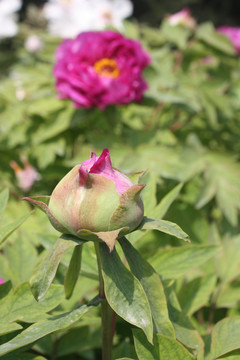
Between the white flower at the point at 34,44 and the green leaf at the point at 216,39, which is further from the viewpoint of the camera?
the white flower at the point at 34,44

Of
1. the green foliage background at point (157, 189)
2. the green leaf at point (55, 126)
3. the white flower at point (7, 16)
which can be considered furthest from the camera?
the white flower at point (7, 16)

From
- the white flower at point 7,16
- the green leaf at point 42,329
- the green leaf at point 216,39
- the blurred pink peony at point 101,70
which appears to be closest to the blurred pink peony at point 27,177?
the blurred pink peony at point 101,70

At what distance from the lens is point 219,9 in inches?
226

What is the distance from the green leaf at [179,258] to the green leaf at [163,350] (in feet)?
0.47

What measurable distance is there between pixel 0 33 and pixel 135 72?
1604 millimetres

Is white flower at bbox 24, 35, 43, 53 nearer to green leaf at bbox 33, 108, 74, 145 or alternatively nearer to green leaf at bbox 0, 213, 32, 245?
green leaf at bbox 33, 108, 74, 145

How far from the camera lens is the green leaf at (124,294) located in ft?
1.52

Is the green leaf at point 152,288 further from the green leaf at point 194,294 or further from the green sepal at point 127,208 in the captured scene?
the green leaf at point 194,294

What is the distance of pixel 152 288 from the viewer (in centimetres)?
51

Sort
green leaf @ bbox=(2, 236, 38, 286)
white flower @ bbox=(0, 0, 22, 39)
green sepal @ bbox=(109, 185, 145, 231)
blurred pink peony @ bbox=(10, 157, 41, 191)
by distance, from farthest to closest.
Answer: white flower @ bbox=(0, 0, 22, 39) < blurred pink peony @ bbox=(10, 157, 41, 191) < green leaf @ bbox=(2, 236, 38, 286) < green sepal @ bbox=(109, 185, 145, 231)

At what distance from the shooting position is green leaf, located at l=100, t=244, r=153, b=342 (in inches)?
18.3

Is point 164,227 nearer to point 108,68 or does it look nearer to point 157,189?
point 157,189

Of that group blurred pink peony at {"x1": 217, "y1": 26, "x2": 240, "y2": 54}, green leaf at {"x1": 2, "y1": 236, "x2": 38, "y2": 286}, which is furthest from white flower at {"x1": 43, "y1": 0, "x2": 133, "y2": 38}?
green leaf at {"x1": 2, "y1": 236, "x2": 38, "y2": 286}

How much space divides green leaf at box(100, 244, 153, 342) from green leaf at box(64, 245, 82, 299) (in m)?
0.03
